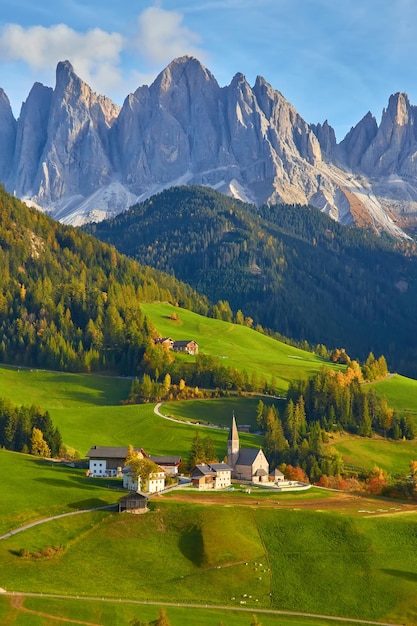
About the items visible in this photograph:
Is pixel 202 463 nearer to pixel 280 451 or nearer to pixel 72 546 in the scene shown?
pixel 280 451

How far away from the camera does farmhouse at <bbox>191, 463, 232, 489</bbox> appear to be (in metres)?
136

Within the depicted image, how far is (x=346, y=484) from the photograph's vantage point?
155 metres

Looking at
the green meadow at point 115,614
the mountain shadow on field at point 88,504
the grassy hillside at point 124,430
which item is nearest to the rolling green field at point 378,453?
the grassy hillside at point 124,430

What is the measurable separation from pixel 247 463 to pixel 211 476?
40.0 feet

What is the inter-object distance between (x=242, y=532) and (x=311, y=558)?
912 cm

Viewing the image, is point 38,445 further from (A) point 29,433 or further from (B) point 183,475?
Answer: (B) point 183,475

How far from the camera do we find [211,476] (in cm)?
13762

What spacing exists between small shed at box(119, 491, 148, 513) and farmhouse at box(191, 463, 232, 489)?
69.8 ft

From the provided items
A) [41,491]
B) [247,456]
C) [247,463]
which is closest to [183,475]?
[247,463]

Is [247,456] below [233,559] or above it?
above

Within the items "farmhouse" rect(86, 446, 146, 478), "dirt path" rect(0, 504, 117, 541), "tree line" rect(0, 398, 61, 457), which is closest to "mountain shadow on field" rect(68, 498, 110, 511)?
"dirt path" rect(0, 504, 117, 541)

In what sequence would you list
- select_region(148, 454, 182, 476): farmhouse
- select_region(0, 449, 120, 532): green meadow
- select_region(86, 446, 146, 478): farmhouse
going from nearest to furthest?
select_region(0, 449, 120, 532): green meadow → select_region(86, 446, 146, 478): farmhouse → select_region(148, 454, 182, 476): farmhouse

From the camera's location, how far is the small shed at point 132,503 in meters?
115

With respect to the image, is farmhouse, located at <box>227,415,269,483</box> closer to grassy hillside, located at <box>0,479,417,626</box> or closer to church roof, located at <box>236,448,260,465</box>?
church roof, located at <box>236,448,260,465</box>
